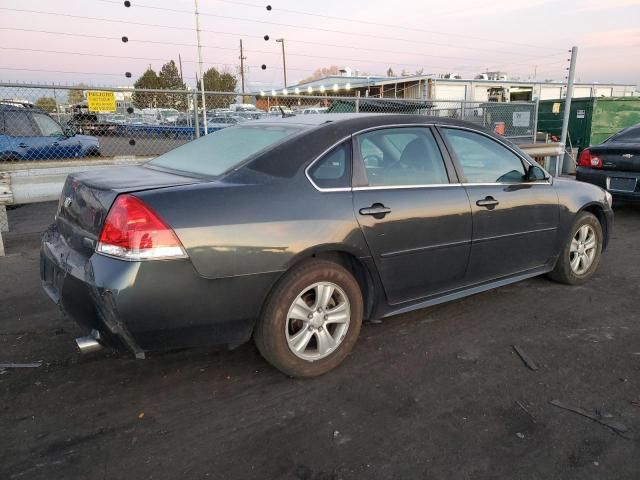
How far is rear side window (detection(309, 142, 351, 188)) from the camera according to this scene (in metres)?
3.06

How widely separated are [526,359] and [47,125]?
848 cm

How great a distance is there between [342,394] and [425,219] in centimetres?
127

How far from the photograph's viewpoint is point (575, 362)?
3301 mm

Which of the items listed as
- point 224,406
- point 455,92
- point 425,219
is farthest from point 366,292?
point 455,92

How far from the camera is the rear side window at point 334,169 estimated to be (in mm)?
3062

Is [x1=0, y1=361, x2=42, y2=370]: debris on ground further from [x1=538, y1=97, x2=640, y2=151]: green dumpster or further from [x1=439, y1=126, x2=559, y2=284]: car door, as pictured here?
[x1=538, y1=97, x2=640, y2=151]: green dumpster

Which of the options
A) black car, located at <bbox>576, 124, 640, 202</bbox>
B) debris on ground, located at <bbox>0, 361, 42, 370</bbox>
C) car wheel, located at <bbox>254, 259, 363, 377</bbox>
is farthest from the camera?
black car, located at <bbox>576, 124, 640, 202</bbox>

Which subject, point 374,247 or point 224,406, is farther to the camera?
point 374,247

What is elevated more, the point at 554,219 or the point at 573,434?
the point at 554,219

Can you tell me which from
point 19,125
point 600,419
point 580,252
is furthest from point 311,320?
point 19,125

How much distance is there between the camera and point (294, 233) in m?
2.84

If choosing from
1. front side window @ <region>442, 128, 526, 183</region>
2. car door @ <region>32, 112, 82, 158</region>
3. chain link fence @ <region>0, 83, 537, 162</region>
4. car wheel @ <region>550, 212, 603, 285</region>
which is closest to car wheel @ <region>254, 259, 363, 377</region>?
front side window @ <region>442, 128, 526, 183</region>

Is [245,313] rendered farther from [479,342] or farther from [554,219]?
[554,219]

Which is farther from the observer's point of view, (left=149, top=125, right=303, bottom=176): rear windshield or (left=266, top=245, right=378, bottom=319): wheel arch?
(left=149, top=125, right=303, bottom=176): rear windshield
